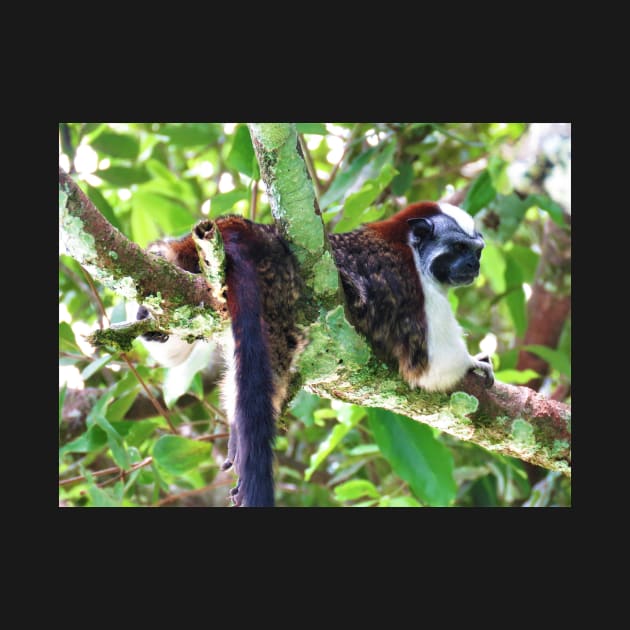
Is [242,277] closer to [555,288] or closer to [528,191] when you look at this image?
[528,191]

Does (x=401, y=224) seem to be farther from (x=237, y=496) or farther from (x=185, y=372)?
(x=237, y=496)

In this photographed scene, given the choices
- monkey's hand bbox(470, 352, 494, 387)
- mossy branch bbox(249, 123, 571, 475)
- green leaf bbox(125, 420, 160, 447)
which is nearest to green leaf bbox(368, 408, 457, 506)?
mossy branch bbox(249, 123, 571, 475)

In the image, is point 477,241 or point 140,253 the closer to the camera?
point 140,253

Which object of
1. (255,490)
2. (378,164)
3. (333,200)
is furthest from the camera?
(378,164)

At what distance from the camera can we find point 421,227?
334cm

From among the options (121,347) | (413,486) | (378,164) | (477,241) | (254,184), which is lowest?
(413,486)

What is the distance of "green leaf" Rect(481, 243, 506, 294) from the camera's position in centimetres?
455

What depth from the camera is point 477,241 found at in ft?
10.9

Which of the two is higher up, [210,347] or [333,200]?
[333,200]

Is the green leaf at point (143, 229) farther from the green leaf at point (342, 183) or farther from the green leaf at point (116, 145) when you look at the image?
the green leaf at point (342, 183)

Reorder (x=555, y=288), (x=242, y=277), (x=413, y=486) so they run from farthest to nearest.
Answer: (x=555, y=288) → (x=413, y=486) → (x=242, y=277)

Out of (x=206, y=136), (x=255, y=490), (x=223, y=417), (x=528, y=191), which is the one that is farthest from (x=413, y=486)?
(x=206, y=136)

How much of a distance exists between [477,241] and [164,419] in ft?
5.79

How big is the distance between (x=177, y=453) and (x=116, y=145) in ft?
4.94
